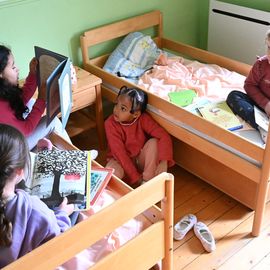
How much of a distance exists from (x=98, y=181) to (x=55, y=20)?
1272mm

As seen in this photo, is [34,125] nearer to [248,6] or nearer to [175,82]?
[175,82]

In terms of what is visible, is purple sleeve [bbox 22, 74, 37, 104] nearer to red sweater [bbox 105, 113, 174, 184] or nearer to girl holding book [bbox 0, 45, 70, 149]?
girl holding book [bbox 0, 45, 70, 149]

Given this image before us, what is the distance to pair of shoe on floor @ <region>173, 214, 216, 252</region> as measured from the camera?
72.1 inches

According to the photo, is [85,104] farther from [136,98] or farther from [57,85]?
[57,85]

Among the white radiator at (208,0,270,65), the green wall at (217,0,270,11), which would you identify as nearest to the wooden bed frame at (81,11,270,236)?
the white radiator at (208,0,270,65)

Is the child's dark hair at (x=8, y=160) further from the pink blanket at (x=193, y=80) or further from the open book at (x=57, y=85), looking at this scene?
the pink blanket at (x=193, y=80)

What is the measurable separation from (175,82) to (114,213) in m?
1.46

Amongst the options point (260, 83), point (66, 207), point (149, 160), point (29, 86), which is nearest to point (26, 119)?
point (29, 86)

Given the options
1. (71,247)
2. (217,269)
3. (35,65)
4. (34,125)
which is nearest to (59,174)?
(34,125)

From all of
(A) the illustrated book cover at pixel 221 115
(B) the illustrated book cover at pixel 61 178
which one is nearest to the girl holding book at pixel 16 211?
(B) the illustrated book cover at pixel 61 178

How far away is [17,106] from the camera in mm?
1795

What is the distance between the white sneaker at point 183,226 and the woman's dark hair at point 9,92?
0.92m

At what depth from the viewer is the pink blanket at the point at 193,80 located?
237 cm

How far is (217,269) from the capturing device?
1742 millimetres
